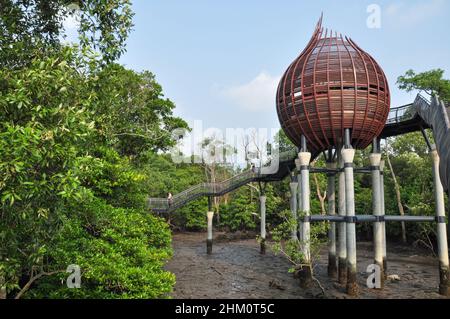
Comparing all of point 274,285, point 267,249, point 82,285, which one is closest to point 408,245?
point 267,249

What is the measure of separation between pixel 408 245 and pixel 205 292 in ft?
80.4

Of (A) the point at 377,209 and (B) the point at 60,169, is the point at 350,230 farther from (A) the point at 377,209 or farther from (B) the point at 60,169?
(B) the point at 60,169

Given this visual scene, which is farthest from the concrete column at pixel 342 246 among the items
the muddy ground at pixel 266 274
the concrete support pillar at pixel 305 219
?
the concrete support pillar at pixel 305 219

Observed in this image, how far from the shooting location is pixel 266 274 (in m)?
22.1

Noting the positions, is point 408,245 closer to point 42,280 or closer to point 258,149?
point 258,149

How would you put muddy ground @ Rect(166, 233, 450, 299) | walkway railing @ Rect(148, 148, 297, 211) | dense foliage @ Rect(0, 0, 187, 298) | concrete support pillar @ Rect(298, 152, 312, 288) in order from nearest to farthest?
dense foliage @ Rect(0, 0, 187, 298) → concrete support pillar @ Rect(298, 152, 312, 288) → muddy ground @ Rect(166, 233, 450, 299) → walkway railing @ Rect(148, 148, 297, 211)

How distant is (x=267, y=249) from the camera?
3294cm

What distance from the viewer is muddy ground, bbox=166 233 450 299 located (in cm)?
1730

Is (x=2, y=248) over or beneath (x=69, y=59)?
beneath

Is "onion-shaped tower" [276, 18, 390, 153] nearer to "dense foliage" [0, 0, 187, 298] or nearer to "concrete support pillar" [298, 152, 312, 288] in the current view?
"concrete support pillar" [298, 152, 312, 288]

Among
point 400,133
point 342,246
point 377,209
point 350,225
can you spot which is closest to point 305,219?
point 350,225

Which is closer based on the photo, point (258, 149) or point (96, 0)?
point (96, 0)

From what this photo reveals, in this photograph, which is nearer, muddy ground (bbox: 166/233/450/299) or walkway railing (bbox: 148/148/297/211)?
muddy ground (bbox: 166/233/450/299)

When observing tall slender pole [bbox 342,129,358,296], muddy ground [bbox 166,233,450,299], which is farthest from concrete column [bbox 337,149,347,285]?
tall slender pole [bbox 342,129,358,296]
